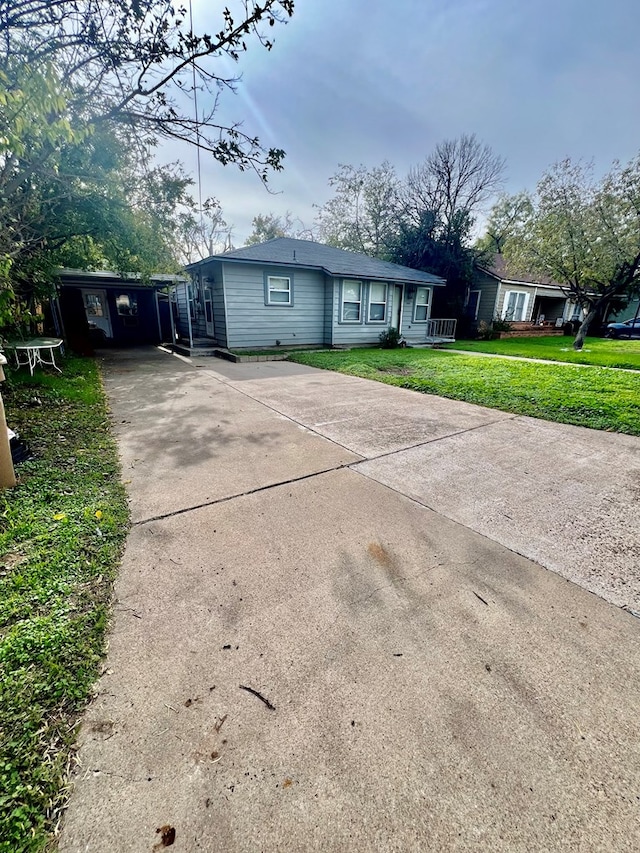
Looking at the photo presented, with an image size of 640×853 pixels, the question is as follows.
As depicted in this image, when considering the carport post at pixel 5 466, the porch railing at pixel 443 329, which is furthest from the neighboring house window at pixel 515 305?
the carport post at pixel 5 466

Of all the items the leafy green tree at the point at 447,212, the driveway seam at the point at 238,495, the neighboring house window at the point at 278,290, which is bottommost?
the driveway seam at the point at 238,495

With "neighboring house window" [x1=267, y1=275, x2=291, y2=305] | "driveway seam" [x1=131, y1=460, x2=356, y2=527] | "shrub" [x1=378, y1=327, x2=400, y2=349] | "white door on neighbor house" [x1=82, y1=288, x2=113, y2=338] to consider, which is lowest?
"driveway seam" [x1=131, y1=460, x2=356, y2=527]

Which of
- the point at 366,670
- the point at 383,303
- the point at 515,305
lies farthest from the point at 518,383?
the point at 515,305

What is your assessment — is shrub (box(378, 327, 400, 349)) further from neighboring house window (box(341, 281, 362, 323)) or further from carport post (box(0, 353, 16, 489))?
carport post (box(0, 353, 16, 489))

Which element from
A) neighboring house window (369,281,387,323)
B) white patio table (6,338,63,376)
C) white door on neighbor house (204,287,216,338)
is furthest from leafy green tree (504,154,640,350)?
white patio table (6,338,63,376)

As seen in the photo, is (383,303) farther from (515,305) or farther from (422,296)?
(515,305)

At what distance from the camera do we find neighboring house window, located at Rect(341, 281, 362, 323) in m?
13.4

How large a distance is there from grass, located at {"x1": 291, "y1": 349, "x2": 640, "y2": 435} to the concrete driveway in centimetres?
243

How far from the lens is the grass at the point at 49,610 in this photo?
1148 millimetres

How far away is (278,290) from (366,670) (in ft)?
39.9

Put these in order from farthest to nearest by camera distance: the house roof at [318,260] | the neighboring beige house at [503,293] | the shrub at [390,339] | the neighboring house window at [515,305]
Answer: the neighboring house window at [515,305] → the neighboring beige house at [503,293] → the shrub at [390,339] → the house roof at [318,260]

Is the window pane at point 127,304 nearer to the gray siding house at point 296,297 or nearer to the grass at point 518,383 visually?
the gray siding house at point 296,297

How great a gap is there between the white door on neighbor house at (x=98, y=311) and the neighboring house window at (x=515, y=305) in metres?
19.0

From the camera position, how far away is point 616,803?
1.16 m
